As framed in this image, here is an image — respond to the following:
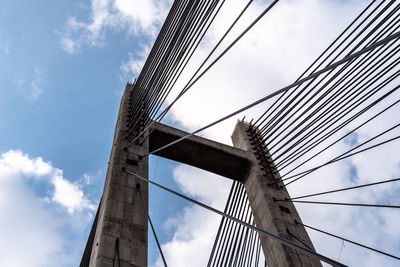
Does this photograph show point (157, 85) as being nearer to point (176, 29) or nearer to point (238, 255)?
point (176, 29)

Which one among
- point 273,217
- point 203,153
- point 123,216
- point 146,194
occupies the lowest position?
point 123,216

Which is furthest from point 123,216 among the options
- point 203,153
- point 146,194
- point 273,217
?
point 203,153

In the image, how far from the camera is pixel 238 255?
11.5 meters

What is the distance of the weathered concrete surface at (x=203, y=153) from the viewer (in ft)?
41.5

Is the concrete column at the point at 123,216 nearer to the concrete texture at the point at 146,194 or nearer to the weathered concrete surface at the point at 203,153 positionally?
the concrete texture at the point at 146,194

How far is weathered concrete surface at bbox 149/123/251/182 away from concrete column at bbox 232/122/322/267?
489mm

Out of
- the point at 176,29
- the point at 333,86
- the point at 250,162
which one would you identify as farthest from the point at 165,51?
the point at 250,162

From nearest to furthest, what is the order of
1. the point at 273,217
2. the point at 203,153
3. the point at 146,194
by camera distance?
the point at 146,194, the point at 273,217, the point at 203,153

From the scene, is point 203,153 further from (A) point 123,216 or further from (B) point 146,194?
(A) point 123,216

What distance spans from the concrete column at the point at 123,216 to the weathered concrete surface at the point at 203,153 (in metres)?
2.11

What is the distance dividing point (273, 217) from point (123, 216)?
546 centimetres

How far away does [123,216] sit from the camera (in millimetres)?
7992

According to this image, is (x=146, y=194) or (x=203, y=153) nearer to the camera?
(x=146, y=194)

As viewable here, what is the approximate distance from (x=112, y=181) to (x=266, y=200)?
5754 mm
